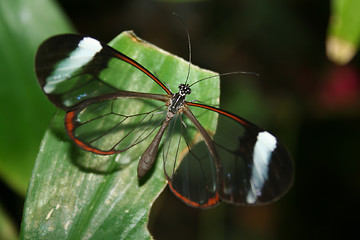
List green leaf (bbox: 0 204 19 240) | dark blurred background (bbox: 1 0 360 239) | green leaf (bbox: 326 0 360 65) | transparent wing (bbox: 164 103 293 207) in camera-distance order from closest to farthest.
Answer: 1. transparent wing (bbox: 164 103 293 207)
2. green leaf (bbox: 326 0 360 65)
3. green leaf (bbox: 0 204 19 240)
4. dark blurred background (bbox: 1 0 360 239)

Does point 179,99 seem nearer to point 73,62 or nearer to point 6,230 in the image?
point 73,62

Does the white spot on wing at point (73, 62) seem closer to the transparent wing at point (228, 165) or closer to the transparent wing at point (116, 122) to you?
the transparent wing at point (116, 122)

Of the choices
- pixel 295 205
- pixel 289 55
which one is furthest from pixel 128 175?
pixel 289 55

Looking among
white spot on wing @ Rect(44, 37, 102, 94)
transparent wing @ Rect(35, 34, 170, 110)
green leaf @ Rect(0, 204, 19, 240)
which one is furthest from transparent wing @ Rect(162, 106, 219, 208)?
green leaf @ Rect(0, 204, 19, 240)

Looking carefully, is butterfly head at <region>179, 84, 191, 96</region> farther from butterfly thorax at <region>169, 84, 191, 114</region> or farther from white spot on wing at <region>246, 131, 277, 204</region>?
white spot on wing at <region>246, 131, 277, 204</region>

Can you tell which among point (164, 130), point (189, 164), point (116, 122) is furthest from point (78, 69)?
point (189, 164)

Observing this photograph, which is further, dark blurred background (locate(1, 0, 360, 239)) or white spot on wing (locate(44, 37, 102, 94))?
dark blurred background (locate(1, 0, 360, 239))
